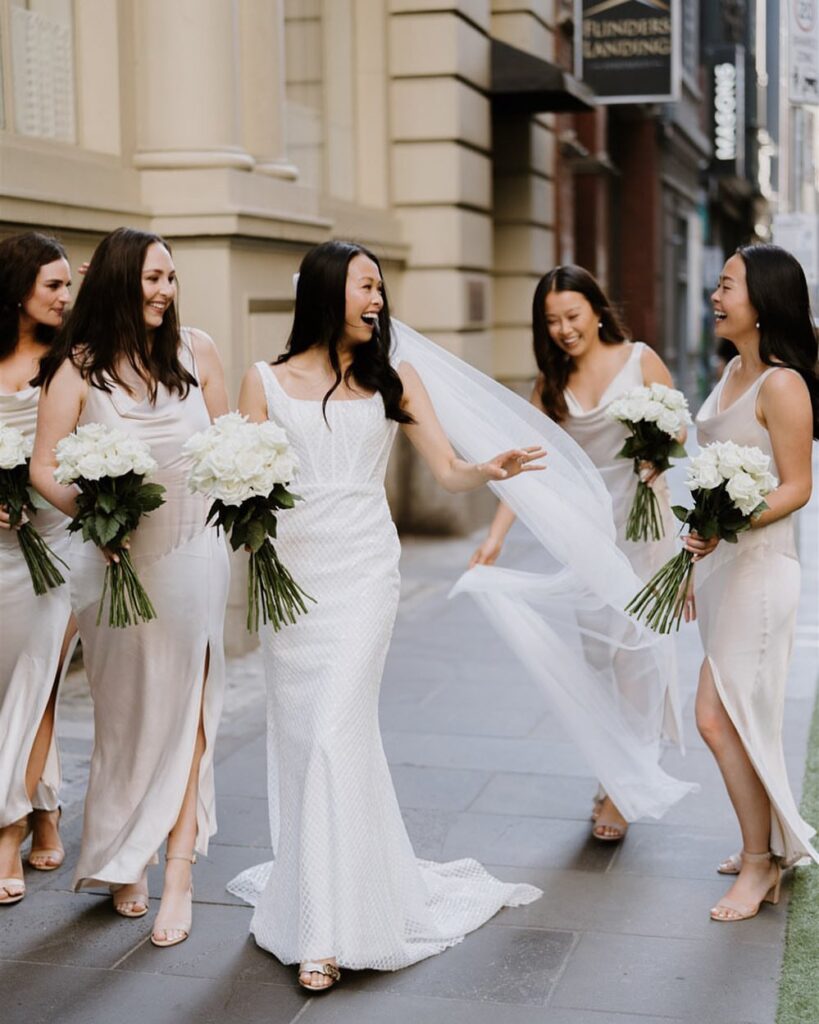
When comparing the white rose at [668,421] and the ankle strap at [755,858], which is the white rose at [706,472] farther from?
the ankle strap at [755,858]

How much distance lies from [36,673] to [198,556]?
0.81m

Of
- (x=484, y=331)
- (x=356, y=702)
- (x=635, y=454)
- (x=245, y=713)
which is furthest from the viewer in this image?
(x=484, y=331)

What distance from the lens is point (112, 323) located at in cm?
492

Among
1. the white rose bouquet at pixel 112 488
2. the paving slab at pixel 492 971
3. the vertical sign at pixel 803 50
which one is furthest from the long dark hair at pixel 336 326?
the vertical sign at pixel 803 50

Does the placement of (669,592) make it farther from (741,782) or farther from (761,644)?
(741,782)

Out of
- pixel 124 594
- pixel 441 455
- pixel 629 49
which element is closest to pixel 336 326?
pixel 441 455

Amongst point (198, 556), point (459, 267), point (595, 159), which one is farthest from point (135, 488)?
point (595, 159)

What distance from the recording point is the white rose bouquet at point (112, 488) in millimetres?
4547

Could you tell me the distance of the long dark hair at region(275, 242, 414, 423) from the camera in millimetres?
4672

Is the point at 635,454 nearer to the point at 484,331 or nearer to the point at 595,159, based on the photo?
the point at 484,331

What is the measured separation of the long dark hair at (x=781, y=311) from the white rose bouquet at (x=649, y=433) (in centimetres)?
59

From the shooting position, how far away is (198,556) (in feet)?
16.6

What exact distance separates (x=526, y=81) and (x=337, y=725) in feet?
37.3

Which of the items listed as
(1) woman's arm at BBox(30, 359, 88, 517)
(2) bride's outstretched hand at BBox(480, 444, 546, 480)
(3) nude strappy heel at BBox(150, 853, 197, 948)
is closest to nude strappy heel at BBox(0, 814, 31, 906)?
(3) nude strappy heel at BBox(150, 853, 197, 948)
